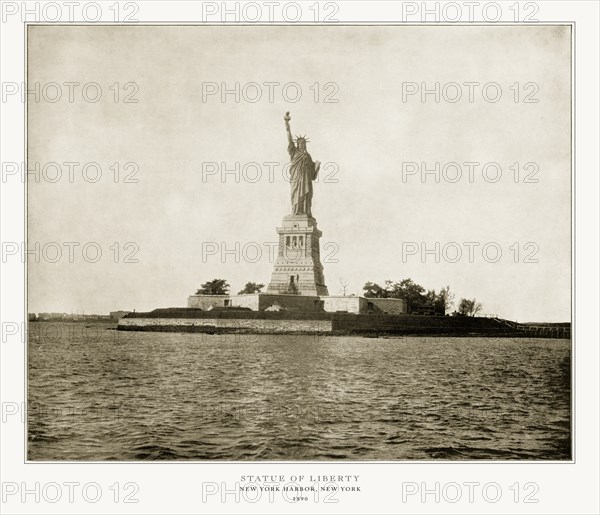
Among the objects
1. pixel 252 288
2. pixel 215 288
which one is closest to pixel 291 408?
pixel 215 288

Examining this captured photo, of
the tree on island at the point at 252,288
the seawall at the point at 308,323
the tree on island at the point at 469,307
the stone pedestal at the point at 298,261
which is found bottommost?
the seawall at the point at 308,323

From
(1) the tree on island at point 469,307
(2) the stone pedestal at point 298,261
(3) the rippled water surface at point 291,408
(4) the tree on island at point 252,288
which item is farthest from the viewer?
(4) the tree on island at point 252,288

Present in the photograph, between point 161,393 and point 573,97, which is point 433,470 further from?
point 161,393

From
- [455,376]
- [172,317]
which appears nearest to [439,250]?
[455,376]

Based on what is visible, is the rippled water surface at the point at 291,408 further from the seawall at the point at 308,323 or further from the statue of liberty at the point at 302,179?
the statue of liberty at the point at 302,179

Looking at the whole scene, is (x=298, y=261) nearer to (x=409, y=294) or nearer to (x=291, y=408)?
(x=409, y=294)

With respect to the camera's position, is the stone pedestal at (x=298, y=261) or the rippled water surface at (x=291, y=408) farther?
the stone pedestal at (x=298, y=261)

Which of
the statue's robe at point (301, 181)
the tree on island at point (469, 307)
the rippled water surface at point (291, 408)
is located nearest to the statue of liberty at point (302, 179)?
the statue's robe at point (301, 181)

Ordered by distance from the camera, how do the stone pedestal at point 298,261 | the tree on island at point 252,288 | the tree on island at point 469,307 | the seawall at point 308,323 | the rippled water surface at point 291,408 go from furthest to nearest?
the tree on island at point 252,288
the stone pedestal at point 298,261
the seawall at point 308,323
the tree on island at point 469,307
the rippled water surface at point 291,408
